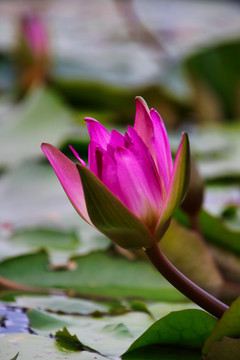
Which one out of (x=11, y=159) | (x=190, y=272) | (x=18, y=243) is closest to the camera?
(x=190, y=272)

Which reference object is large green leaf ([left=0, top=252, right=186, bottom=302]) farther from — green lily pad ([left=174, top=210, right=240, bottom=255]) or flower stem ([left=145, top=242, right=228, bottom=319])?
flower stem ([left=145, top=242, right=228, bottom=319])

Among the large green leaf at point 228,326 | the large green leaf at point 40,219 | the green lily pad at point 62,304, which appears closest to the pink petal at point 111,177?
the large green leaf at point 228,326

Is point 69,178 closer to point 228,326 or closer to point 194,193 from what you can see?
point 228,326

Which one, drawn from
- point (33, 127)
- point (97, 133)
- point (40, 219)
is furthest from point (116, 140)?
point (33, 127)

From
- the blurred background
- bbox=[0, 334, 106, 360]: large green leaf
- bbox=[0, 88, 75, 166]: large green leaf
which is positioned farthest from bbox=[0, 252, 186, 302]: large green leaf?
bbox=[0, 88, 75, 166]: large green leaf

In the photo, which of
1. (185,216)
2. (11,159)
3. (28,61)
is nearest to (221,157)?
(11,159)

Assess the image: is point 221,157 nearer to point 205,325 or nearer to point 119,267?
point 119,267

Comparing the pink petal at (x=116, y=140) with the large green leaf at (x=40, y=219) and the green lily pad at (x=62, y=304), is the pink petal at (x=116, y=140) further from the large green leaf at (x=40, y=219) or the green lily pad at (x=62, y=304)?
the large green leaf at (x=40, y=219)
